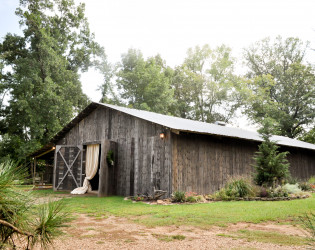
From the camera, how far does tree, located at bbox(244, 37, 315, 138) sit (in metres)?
29.6

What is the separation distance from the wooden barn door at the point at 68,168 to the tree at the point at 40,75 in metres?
6.91

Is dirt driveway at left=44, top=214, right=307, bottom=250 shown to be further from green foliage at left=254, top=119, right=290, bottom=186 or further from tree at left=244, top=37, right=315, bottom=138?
tree at left=244, top=37, right=315, bottom=138

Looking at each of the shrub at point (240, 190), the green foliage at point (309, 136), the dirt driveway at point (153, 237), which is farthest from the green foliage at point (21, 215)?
the green foliage at point (309, 136)

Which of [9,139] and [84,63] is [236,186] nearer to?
[9,139]

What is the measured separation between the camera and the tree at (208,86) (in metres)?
32.3

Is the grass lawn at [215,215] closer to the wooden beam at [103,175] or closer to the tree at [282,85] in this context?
the wooden beam at [103,175]

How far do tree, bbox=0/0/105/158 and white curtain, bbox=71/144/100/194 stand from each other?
8.58 m

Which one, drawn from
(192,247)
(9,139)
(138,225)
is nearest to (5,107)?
(9,139)

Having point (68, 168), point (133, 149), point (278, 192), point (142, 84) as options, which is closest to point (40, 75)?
point (142, 84)

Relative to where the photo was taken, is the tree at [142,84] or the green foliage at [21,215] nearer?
the green foliage at [21,215]

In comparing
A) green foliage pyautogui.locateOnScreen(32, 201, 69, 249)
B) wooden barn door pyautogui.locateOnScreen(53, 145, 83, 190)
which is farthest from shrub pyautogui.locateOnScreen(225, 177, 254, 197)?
green foliage pyautogui.locateOnScreen(32, 201, 69, 249)

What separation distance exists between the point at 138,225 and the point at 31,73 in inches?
734

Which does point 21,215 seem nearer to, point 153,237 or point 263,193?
point 153,237

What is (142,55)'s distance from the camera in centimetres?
3412
